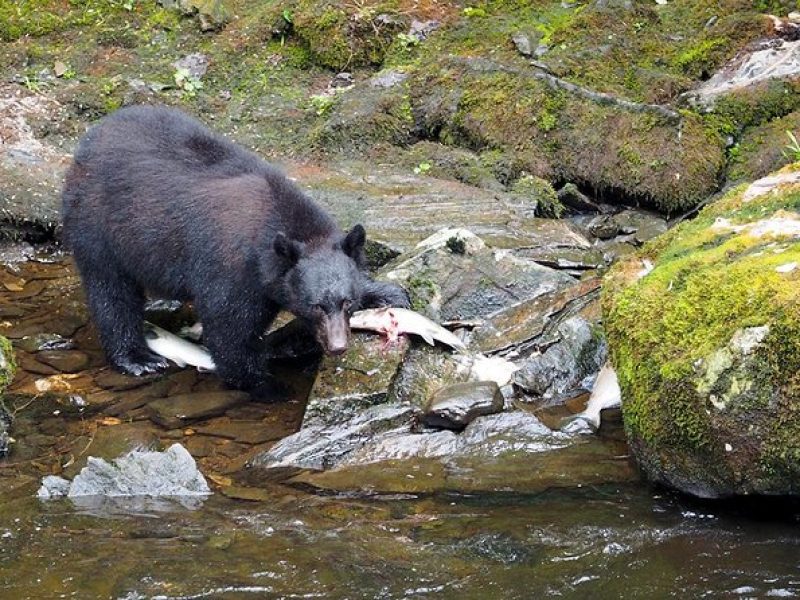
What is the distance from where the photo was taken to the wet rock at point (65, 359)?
8805 millimetres

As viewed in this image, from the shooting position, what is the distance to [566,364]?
7.88 m

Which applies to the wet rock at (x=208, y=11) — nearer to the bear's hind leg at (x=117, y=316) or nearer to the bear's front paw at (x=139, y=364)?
the bear's hind leg at (x=117, y=316)

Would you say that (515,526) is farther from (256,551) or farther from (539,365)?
(539,365)

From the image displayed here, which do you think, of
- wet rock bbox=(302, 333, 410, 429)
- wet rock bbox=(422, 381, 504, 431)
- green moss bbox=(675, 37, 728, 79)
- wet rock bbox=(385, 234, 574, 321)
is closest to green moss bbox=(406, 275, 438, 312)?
wet rock bbox=(385, 234, 574, 321)

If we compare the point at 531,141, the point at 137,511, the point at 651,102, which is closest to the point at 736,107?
the point at 651,102

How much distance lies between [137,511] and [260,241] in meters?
2.46

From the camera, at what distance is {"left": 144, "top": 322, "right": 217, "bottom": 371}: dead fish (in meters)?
8.95

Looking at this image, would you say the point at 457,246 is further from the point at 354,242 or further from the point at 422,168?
the point at 422,168

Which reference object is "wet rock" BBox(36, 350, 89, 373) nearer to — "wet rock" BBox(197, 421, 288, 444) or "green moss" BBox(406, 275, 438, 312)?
"wet rock" BBox(197, 421, 288, 444)

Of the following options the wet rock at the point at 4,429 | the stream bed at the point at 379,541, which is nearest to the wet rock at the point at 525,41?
the stream bed at the point at 379,541

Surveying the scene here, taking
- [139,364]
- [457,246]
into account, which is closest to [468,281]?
[457,246]

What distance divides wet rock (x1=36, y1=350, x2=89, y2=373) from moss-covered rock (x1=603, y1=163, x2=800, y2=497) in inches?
174

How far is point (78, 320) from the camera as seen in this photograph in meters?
9.76

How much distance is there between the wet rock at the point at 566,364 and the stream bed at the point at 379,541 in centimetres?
98
